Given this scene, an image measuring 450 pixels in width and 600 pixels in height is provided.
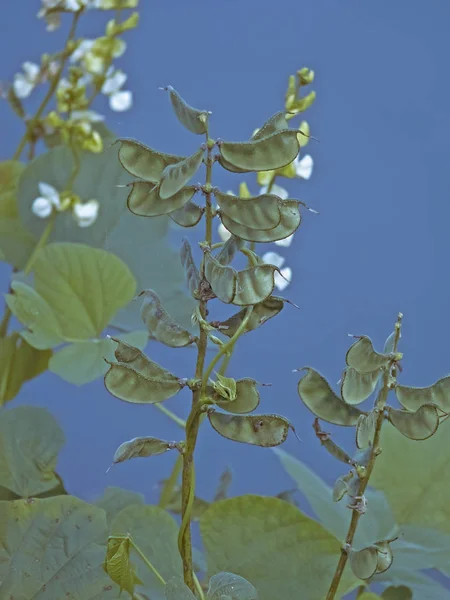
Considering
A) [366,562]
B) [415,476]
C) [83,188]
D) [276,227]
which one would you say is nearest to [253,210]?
[276,227]

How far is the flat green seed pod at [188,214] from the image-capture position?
268mm

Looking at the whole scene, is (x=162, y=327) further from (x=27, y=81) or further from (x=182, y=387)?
(x=27, y=81)

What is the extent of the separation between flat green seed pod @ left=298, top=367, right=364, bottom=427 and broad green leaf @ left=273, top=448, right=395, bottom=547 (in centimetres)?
15

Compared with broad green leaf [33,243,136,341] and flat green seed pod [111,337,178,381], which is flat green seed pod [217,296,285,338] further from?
broad green leaf [33,243,136,341]

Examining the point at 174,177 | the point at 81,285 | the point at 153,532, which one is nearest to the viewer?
the point at 174,177

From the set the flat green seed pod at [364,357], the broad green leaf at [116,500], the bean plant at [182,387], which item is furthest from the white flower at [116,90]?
the flat green seed pod at [364,357]

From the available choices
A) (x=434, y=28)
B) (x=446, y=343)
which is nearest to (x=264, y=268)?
(x=446, y=343)

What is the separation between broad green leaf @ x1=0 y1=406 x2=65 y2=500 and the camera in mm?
425

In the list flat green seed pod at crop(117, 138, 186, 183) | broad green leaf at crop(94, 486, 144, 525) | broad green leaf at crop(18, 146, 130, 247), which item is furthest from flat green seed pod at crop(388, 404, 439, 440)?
broad green leaf at crop(18, 146, 130, 247)

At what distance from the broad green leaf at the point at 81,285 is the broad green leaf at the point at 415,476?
0.55 ft

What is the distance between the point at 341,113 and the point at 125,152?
1.71ft

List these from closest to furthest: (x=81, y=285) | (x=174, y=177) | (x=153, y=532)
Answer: (x=174, y=177)
(x=153, y=532)
(x=81, y=285)

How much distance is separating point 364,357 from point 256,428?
0.04 meters

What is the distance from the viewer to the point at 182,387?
0.26 meters
